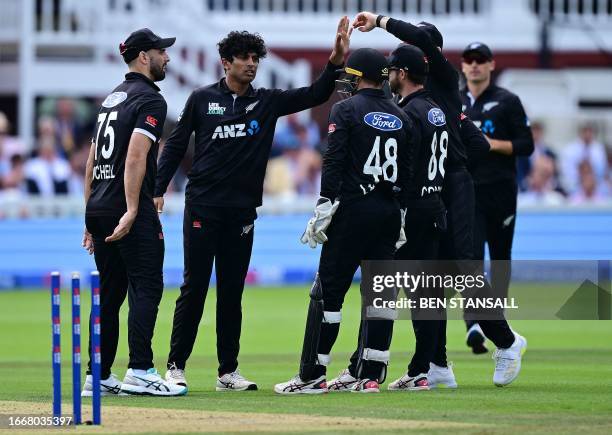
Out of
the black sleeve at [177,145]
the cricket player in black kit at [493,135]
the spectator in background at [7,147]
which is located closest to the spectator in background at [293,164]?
the spectator in background at [7,147]

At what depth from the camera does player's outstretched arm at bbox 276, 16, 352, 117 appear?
11.4 meters

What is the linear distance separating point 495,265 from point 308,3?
17621mm

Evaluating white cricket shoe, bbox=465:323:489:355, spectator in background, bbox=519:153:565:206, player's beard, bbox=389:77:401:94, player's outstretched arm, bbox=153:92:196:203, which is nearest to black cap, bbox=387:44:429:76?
player's beard, bbox=389:77:401:94

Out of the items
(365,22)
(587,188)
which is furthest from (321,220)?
(587,188)

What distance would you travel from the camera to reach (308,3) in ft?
102

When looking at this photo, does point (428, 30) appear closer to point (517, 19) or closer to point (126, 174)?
point (126, 174)

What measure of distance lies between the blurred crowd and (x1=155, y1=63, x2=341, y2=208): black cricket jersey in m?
11.9

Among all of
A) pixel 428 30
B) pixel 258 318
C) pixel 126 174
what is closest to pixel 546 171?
pixel 258 318

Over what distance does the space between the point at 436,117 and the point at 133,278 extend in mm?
2446

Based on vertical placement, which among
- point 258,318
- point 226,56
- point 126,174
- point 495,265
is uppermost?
point 226,56

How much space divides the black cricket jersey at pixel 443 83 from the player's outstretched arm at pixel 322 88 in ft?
1.16

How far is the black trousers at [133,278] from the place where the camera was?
10.8 meters

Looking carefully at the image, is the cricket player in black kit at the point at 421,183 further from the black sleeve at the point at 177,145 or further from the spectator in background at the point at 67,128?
the spectator in background at the point at 67,128

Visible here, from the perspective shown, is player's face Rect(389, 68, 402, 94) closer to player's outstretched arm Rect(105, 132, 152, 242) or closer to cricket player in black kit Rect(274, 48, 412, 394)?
cricket player in black kit Rect(274, 48, 412, 394)
